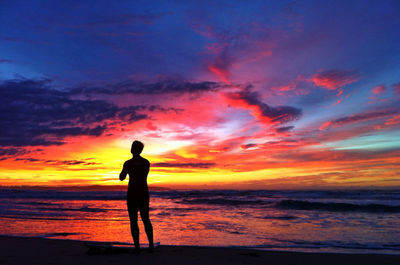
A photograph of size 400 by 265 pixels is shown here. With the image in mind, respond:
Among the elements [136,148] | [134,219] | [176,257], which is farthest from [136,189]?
[176,257]

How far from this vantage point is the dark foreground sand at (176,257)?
16.0ft

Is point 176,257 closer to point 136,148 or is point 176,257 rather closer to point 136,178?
point 136,178

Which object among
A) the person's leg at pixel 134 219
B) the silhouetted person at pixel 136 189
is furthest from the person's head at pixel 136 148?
the person's leg at pixel 134 219

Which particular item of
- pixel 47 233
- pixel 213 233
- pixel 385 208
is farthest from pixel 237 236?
pixel 385 208

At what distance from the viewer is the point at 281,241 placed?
800cm

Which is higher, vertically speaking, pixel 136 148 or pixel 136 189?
pixel 136 148

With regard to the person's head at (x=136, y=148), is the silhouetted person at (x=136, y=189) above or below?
below

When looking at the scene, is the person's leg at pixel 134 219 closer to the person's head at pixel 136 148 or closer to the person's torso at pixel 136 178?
the person's torso at pixel 136 178

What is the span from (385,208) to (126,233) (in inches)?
724

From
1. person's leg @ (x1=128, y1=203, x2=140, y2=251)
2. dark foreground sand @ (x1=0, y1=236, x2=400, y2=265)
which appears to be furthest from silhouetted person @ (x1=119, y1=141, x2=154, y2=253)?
dark foreground sand @ (x1=0, y1=236, x2=400, y2=265)

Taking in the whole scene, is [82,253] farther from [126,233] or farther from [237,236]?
[237,236]

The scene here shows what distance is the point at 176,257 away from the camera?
5.33 meters

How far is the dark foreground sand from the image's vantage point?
487 cm

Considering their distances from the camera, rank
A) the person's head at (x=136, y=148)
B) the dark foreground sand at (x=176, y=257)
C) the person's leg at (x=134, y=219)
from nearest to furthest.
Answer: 1. the dark foreground sand at (x=176, y=257)
2. the person's leg at (x=134, y=219)
3. the person's head at (x=136, y=148)
